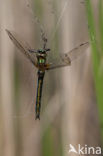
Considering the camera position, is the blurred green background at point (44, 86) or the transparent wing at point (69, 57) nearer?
the transparent wing at point (69, 57)

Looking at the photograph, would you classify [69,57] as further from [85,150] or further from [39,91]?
[85,150]

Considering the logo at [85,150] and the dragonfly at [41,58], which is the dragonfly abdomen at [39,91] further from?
the logo at [85,150]

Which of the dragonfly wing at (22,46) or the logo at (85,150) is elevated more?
the dragonfly wing at (22,46)

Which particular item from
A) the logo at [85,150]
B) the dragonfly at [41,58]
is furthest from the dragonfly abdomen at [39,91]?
the logo at [85,150]

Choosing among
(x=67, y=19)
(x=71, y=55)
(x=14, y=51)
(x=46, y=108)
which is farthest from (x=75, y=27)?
(x=46, y=108)

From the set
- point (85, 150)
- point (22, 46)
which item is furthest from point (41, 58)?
point (85, 150)

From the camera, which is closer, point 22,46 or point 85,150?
point 22,46

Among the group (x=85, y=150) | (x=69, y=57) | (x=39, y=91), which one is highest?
(x=69, y=57)

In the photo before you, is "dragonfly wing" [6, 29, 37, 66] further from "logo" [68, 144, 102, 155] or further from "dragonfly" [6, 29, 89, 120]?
"logo" [68, 144, 102, 155]
